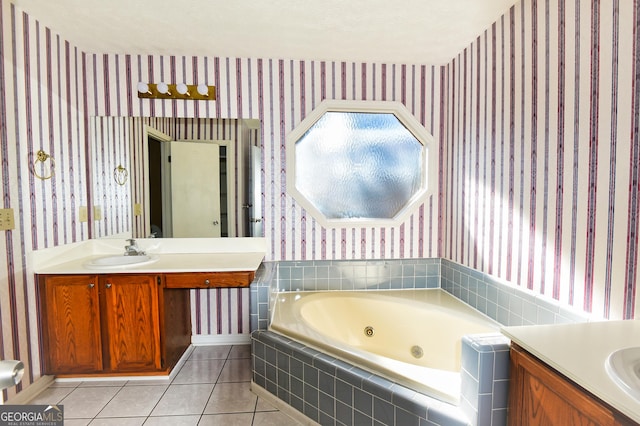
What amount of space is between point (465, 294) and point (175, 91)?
2.52 metres

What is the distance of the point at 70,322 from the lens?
2070 millimetres

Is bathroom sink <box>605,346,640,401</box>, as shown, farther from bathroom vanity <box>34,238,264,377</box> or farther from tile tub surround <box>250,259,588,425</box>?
bathroom vanity <box>34,238,264,377</box>

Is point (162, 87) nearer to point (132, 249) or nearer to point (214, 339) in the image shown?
point (132, 249)

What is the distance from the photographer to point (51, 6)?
6.19 ft

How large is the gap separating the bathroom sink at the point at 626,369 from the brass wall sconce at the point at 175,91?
260 centimetres

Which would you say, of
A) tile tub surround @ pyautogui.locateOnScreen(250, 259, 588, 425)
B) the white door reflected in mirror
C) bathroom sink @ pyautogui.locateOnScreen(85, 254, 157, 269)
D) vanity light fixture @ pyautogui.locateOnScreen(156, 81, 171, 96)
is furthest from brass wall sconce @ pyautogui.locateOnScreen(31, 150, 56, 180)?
tile tub surround @ pyautogui.locateOnScreen(250, 259, 588, 425)

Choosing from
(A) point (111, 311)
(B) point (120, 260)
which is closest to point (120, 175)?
(B) point (120, 260)

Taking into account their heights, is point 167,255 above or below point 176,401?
above

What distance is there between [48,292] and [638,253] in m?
2.91

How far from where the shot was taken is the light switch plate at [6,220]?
1751 mm

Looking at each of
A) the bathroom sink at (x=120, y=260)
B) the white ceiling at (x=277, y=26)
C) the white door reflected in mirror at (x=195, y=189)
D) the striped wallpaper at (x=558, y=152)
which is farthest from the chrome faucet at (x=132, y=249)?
the striped wallpaper at (x=558, y=152)

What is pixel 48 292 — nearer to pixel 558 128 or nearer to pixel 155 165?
pixel 155 165

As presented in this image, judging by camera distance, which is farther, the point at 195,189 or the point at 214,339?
the point at 214,339

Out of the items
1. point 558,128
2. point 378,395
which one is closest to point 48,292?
point 378,395
